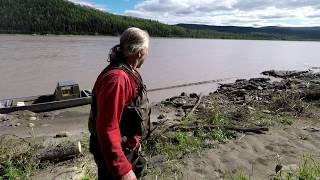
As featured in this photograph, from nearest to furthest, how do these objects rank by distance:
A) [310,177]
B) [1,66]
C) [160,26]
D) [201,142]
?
[310,177], [201,142], [1,66], [160,26]

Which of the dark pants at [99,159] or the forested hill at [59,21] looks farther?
the forested hill at [59,21]

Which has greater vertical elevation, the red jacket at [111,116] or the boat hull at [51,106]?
the red jacket at [111,116]

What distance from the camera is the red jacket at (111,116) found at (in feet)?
9.82

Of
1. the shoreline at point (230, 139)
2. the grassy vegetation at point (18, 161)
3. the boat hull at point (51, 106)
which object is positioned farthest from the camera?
the boat hull at point (51, 106)

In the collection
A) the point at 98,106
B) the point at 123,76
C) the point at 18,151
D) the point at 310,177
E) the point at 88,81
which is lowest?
the point at 88,81

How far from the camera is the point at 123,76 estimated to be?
10.2 feet

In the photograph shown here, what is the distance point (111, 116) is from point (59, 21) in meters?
113

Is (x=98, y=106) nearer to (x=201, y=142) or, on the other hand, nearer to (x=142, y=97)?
(x=142, y=97)

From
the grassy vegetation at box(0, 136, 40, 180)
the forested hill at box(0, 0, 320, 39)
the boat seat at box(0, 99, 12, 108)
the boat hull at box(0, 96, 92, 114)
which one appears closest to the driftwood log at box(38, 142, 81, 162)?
the grassy vegetation at box(0, 136, 40, 180)

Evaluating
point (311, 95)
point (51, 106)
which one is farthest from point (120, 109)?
point (51, 106)

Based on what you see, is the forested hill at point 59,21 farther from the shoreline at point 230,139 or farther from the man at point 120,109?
the man at point 120,109

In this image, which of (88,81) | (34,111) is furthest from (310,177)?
(88,81)

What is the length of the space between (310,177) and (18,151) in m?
4.60

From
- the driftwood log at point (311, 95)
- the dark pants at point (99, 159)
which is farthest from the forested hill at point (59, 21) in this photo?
the dark pants at point (99, 159)
